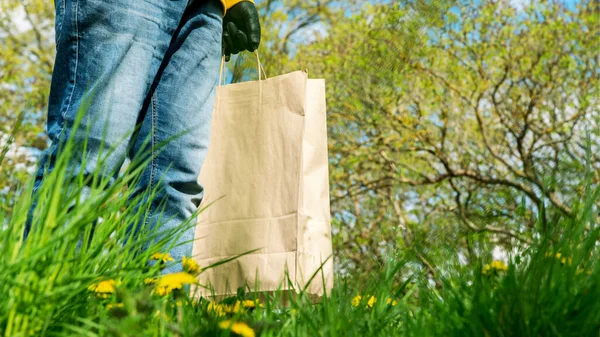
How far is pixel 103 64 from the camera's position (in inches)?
67.8

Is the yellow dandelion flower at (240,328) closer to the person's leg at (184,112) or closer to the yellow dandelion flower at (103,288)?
the yellow dandelion flower at (103,288)

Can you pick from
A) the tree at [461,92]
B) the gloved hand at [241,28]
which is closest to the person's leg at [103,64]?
the gloved hand at [241,28]

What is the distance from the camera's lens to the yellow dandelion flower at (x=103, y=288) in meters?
1.01

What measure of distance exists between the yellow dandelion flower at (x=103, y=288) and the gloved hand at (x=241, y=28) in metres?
1.32

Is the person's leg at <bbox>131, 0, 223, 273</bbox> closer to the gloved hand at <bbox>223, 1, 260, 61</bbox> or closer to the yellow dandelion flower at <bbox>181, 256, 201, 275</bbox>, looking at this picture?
the gloved hand at <bbox>223, 1, 260, 61</bbox>

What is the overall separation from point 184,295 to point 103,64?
2.90 feet

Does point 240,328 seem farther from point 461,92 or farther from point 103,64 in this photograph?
point 461,92

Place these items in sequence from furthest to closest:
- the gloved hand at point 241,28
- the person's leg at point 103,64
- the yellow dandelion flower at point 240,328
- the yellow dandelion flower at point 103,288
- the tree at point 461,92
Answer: the tree at point 461,92, the gloved hand at point 241,28, the person's leg at point 103,64, the yellow dandelion flower at point 103,288, the yellow dandelion flower at point 240,328

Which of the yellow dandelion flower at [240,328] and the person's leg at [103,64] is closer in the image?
the yellow dandelion flower at [240,328]

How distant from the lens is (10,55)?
10.9 metres

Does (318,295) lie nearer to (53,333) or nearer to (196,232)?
(196,232)

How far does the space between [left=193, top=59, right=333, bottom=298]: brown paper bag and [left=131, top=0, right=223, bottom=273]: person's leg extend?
0.16m

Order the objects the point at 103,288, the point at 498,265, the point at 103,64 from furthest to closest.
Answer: the point at 103,64
the point at 498,265
the point at 103,288

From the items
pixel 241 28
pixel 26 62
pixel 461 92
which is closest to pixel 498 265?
pixel 241 28
